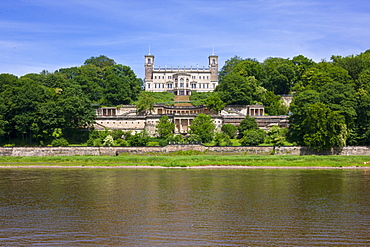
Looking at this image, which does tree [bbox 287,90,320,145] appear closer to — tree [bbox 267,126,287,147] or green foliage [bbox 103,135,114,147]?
tree [bbox 267,126,287,147]

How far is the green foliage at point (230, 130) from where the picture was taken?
72875 millimetres

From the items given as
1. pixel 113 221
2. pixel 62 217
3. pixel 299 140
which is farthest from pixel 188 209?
pixel 299 140

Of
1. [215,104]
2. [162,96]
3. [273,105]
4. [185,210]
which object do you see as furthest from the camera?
[162,96]

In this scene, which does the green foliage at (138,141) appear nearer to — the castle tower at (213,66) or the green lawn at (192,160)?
the green lawn at (192,160)

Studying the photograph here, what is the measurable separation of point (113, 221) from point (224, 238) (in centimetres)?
722

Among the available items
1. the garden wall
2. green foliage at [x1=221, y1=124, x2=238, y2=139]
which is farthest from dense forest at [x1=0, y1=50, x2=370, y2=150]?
green foliage at [x1=221, y1=124, x2=238, y2=139]

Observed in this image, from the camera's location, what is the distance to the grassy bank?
56.3m

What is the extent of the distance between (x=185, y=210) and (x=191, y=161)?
29814 mm

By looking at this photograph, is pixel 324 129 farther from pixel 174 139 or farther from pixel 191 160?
pixel 174 139

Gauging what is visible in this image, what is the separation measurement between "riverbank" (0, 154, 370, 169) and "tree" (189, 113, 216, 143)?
7.28 meters

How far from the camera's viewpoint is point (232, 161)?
5759 cm

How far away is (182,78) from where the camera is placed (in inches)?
4466

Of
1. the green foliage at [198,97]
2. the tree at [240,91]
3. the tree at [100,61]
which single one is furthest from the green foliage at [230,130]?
the tree at [100,61]

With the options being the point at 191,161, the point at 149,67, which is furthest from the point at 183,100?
the point at 191,161
